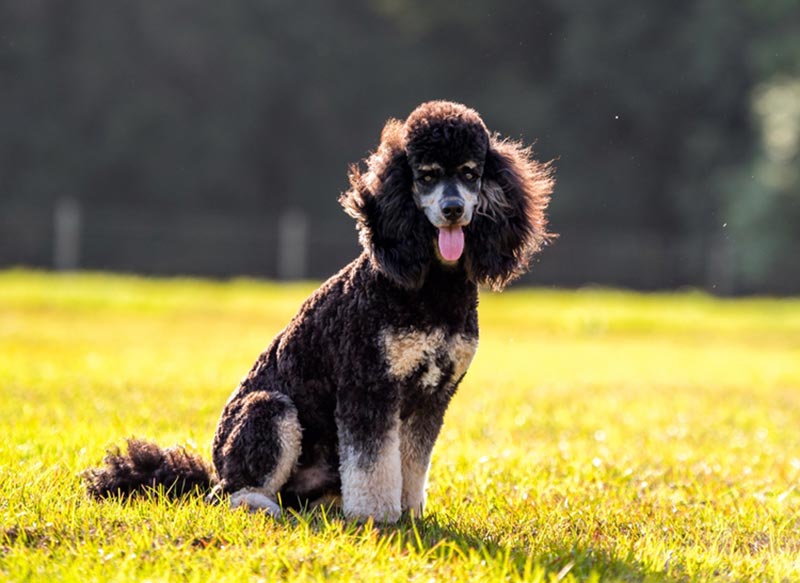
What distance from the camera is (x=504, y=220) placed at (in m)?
5.07

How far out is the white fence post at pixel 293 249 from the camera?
30.5m

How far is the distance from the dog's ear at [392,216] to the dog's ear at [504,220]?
23cm

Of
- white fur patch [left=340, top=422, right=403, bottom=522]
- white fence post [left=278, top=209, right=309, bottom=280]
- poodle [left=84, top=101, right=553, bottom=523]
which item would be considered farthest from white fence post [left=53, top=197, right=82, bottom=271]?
white fur patch [left=340, top=422, right=403, bottom=522]

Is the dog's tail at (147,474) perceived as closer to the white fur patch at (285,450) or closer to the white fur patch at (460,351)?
the white fur patch at (285,450)

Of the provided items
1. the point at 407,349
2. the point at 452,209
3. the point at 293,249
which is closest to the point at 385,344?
the point at 407,349

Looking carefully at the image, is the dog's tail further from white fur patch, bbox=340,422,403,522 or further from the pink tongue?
the pink tongue

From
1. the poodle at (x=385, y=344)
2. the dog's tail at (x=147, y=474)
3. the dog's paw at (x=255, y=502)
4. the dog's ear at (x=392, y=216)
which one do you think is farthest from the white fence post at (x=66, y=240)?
the dog's ear at (x=392, y=216)

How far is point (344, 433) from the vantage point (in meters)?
4.84

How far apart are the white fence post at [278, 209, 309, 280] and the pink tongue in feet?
83.9

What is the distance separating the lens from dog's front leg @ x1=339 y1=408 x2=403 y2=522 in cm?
476

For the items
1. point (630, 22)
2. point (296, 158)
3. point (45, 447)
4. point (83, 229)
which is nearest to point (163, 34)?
point (296, 158)

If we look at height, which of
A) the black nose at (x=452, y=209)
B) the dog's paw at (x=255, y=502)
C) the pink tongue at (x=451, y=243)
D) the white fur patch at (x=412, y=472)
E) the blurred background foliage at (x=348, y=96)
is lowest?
the dog's paw at (x=255, y=502)

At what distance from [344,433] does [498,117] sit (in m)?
36.3

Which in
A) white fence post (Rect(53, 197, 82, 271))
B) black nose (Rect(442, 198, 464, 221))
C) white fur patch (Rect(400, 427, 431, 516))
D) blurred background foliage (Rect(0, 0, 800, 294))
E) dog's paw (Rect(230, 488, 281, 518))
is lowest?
dog's paw (Rect(230, 488, 281, 518))
